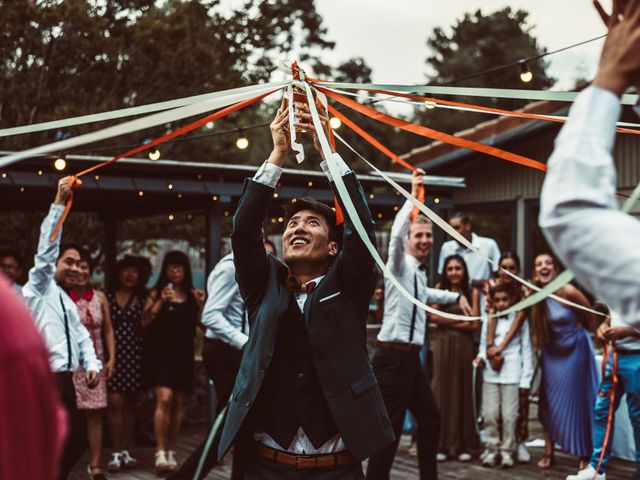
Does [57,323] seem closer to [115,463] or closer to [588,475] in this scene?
[115,463]

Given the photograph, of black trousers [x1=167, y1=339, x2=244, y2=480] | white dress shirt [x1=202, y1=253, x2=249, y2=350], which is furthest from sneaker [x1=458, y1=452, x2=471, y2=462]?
white dress shirt [x1=202, y1=253, x2=249, y2=350]

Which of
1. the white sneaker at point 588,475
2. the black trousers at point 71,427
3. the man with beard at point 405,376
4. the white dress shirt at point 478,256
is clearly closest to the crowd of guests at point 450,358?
the white sneaker at point 588,475

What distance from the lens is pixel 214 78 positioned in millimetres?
12117

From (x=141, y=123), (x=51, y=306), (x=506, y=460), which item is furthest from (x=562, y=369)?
(x=141, y=123)

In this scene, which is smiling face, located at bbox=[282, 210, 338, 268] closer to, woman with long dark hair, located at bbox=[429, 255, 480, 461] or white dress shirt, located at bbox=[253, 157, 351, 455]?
white dress shirt, located at bbox=[253, 157, 351, 455]

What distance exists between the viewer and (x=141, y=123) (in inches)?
97.3

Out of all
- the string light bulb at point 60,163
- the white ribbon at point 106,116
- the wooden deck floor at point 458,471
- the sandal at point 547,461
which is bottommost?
the wooden deck floor at point 458,471

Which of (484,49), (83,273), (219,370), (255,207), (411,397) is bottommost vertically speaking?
(411,397)

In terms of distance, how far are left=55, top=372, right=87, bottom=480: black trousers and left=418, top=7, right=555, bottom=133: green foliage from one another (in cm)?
2820

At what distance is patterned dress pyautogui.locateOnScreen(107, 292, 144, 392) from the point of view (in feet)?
26.9

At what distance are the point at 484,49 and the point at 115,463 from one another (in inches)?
1281

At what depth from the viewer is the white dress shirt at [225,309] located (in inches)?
257

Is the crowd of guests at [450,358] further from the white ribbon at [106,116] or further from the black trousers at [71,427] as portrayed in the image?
the white ribbon at [106,116]

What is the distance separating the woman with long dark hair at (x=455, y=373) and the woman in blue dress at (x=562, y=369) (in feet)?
2.33
